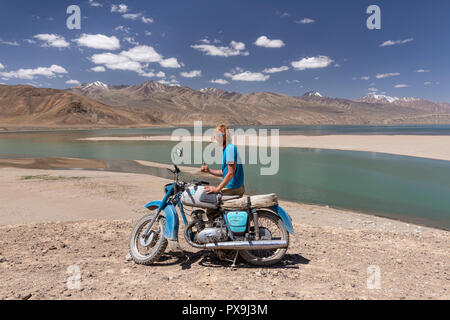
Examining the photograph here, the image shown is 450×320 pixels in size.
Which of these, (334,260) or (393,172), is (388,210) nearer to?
(334,260)

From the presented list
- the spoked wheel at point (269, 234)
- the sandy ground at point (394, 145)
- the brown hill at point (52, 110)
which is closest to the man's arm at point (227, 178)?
the spoked wheel at point (269, 234)

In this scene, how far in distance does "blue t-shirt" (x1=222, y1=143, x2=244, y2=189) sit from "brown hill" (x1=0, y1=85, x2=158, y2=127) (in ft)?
477

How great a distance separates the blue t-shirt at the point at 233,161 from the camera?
4191 mm

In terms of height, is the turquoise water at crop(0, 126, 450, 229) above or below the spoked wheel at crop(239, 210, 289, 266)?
below

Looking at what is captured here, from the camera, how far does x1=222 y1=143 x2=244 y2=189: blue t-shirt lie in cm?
419

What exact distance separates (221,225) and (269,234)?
0.78m

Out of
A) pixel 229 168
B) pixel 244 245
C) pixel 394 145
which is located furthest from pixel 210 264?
pixel 394 145

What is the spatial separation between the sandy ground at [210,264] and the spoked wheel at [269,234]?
0.14 m

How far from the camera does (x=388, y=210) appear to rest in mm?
10062

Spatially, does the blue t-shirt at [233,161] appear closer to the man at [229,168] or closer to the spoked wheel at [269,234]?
the man at [229,168]

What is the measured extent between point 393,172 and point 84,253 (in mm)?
18327

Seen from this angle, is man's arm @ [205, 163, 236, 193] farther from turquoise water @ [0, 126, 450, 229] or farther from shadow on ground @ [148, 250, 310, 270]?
turquoise water @ [0, 126, 450, 229]

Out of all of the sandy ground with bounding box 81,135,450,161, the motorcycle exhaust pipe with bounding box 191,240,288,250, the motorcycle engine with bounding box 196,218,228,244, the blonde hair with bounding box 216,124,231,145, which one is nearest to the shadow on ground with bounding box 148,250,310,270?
the motorcycle exhaust pipe with bounding box 191,240,288,250

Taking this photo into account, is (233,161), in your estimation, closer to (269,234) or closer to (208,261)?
(269,234)
